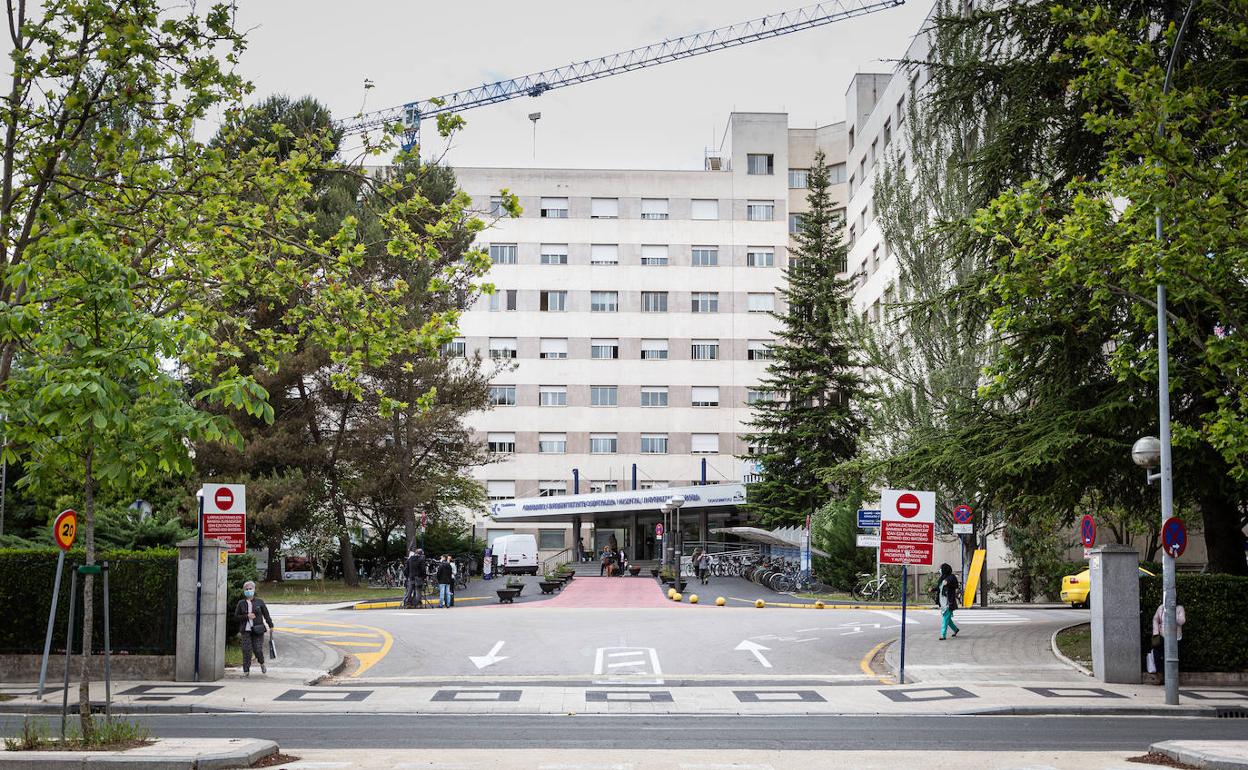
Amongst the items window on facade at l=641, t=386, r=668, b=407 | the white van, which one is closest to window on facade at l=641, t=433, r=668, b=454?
window on facade at l=641, t=386, r=668, b=407

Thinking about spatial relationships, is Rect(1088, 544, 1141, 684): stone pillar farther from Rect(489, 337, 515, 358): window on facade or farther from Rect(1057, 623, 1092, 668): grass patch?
Rect(489, 337, 515, 358): window on facade

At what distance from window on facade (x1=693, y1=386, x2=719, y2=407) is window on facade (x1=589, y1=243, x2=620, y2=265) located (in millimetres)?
10005

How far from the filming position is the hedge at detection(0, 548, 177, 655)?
1914 centimetres

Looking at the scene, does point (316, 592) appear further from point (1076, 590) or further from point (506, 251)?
point (506, 251)

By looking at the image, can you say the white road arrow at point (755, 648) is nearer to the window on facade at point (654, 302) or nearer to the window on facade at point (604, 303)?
the window on facade at point (654, 302)

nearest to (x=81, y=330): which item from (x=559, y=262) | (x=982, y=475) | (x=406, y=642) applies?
(x=406, y=642)

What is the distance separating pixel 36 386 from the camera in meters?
13.4

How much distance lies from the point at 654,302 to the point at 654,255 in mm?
3113

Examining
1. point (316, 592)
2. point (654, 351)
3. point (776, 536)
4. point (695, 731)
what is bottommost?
point (316, 592)

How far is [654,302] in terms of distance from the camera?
79.9 m

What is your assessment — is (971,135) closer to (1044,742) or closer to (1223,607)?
(1223,607)

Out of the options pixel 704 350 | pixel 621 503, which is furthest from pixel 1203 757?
pixel 704 350

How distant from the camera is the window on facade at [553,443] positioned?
7862 cm

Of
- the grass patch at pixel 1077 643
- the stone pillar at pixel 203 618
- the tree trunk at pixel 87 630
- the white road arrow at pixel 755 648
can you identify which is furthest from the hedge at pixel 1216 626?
the tree trunk at pixel 87 630
